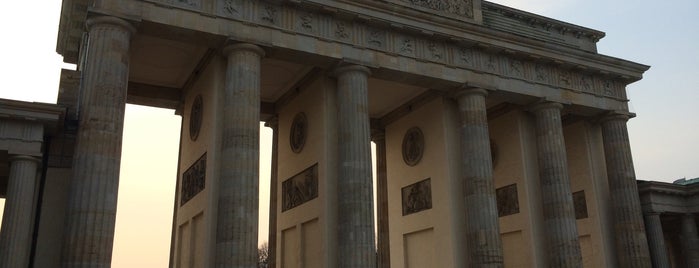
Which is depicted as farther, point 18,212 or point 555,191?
point 555,191

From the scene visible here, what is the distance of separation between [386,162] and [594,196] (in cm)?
Answer: 933

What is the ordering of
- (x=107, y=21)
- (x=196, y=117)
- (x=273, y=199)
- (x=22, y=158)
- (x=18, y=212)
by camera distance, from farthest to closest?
(x=273, y=199)
(x=196, y=117)
(x=107, y=21)
(x=22, y=158)
(x=18, y=212)

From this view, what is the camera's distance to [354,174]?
64.5 feet

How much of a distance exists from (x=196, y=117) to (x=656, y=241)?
19898 mm

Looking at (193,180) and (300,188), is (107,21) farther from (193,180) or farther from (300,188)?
(300,188)

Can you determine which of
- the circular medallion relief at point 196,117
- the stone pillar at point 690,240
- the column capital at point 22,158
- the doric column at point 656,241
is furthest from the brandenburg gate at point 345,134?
the stone pillar at point 690,240

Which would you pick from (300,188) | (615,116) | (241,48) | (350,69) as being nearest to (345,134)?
(350,69)

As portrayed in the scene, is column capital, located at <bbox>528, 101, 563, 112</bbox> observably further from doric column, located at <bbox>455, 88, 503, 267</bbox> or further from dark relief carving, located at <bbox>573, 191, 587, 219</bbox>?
dark relief carving, located at <bbox>573, 191, 587, 219</bbox>

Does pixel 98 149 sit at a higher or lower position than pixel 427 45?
lower

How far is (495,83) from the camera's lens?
77.6 feet

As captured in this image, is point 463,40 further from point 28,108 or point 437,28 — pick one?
point 28,108

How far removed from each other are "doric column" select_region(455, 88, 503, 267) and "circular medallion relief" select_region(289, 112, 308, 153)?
19.8 feet

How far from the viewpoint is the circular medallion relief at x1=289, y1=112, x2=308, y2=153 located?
75.5 ft

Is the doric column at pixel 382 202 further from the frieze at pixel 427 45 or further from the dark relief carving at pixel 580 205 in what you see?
the dark relief carving at pixel 580 205
